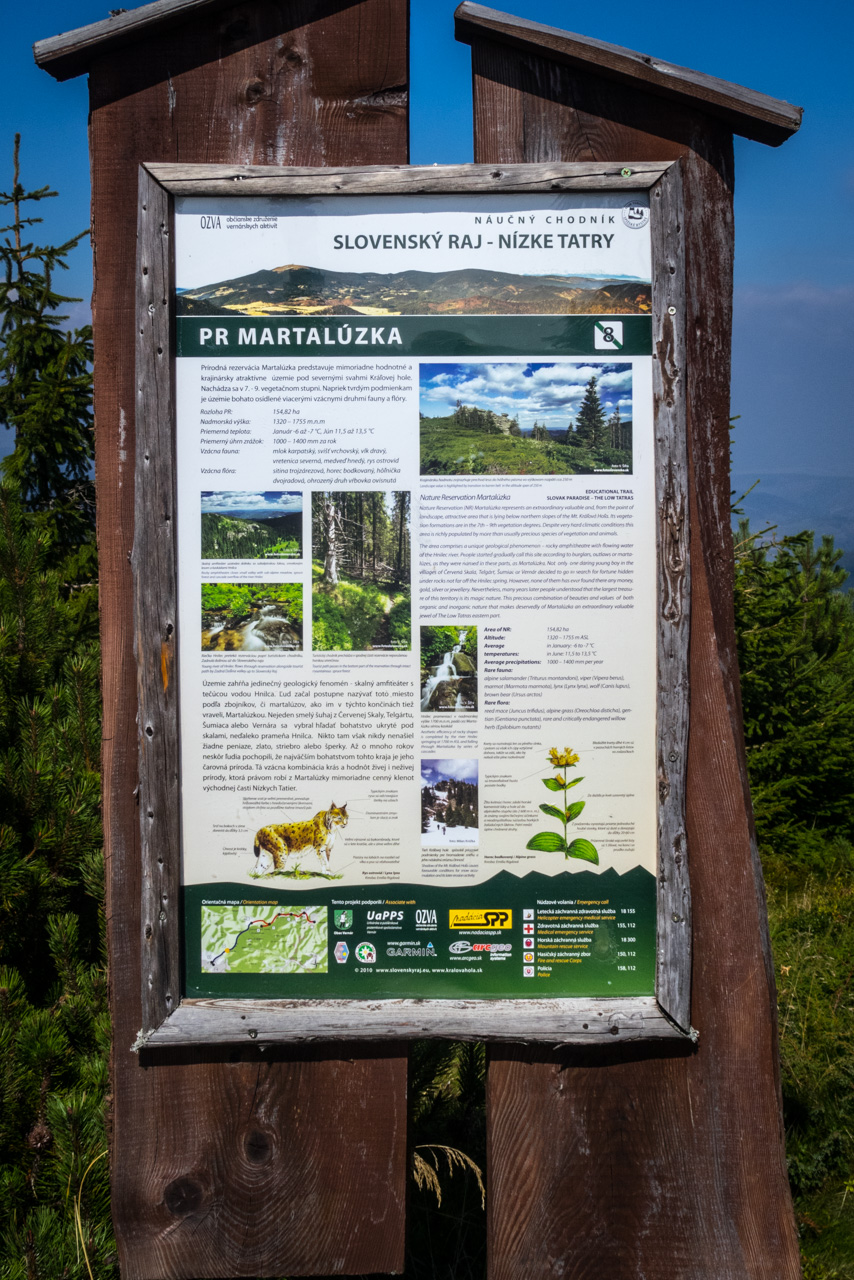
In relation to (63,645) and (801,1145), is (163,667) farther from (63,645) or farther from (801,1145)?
(801,1145)

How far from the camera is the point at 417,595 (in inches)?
69.1

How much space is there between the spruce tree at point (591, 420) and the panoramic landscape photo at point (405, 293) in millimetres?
182

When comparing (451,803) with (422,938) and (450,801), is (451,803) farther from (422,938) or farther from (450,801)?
(422,938)

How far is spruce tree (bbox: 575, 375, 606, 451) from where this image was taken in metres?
1.75

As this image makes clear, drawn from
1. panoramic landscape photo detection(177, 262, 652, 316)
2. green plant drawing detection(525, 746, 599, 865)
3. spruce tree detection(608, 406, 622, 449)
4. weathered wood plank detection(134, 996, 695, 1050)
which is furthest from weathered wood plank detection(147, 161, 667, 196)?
weathered wood plank detection(134, 996, 695, 1050)

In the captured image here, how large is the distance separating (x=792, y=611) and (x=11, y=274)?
659 centimetres

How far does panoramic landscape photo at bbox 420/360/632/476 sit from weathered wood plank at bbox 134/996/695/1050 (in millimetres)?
1209

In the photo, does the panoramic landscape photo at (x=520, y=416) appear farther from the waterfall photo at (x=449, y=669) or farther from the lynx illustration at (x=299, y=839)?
the lynx illustration at (x=299, y=839)

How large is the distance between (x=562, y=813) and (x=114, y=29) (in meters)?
2.02

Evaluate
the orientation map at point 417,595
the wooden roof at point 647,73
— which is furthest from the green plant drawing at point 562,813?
the wooden roof at point 647,73

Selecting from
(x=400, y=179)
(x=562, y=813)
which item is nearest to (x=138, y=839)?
(x=562, y=813)

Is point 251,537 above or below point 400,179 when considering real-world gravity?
below

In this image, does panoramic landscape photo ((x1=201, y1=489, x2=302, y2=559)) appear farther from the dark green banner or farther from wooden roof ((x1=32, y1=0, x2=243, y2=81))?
wooden roof ((x1=32, y1=0, x2=243, y2=81))

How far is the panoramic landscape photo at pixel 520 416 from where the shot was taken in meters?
1.74
